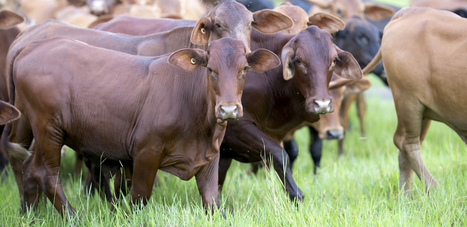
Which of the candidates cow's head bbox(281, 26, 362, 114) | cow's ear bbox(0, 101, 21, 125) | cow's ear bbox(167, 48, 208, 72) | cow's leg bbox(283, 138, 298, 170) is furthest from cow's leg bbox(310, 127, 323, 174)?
cow's ear bbox(0, 101, 21, 125)

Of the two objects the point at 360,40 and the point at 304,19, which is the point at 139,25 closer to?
the point at 304,19

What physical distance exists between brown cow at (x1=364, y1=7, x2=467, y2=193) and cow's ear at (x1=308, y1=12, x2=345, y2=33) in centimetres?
69

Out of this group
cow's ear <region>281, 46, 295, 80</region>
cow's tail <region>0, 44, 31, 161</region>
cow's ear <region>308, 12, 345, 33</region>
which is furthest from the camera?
cow's ear <region>308, 12, 345, 33</region>

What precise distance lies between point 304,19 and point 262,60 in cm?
182

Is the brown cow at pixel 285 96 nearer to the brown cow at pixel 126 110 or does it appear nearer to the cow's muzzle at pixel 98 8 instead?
the brown cow at pixel 126 110

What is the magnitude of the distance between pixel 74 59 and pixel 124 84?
1.47 ft

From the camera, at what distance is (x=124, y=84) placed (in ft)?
16.0

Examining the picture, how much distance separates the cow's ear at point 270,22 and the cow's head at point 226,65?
3.47 ft

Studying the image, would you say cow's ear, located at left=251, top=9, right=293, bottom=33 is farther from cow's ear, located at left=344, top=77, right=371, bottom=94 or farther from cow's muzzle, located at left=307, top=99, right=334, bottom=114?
cow's ear, located at left=344, top=77, right=371, bottom=94

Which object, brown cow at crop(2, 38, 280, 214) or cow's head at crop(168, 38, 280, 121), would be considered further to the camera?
brown cow at crop(2, 38, 280, 214)

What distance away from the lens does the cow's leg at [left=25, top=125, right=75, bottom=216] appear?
4898 mm

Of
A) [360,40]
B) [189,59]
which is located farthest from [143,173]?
[360,40]

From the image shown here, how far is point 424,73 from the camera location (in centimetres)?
532

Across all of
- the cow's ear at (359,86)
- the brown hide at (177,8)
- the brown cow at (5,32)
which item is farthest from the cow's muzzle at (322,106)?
the brown hide at (177,8)
